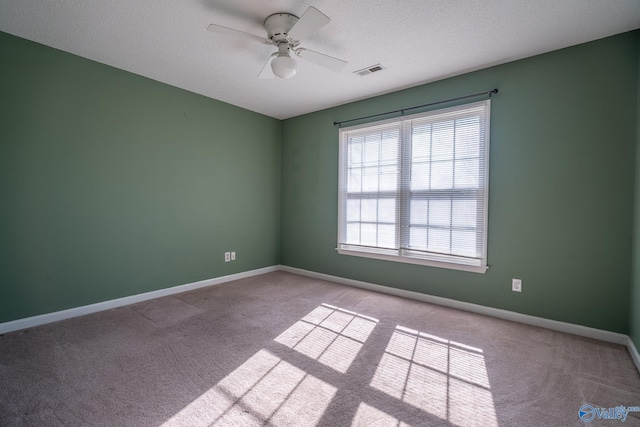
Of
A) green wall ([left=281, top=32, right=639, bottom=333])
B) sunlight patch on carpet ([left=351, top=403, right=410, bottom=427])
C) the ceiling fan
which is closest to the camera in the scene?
sunlight patch on carpet ([left=351, top=403, right=410, bottom=427])

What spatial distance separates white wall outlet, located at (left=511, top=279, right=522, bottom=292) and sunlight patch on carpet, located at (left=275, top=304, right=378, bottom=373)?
1.41 metres

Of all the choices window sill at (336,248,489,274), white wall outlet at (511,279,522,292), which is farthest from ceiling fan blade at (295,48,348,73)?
white wall outlet at (511,279,522,292)

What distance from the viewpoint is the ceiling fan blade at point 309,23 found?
6.02 ft

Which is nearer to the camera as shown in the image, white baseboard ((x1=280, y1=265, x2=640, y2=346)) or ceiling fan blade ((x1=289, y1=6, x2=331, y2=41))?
ceiling fan blade ((x1=289, y1=6, x2=331, y2=41))

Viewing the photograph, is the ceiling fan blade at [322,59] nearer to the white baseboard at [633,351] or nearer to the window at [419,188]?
the window at [419,188]

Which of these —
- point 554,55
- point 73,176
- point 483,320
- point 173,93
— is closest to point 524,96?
point 554,55

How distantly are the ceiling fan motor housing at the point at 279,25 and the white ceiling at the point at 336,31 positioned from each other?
2.0 inches

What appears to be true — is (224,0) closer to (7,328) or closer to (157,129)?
(157,129)

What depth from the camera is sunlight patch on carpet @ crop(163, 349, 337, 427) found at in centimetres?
156

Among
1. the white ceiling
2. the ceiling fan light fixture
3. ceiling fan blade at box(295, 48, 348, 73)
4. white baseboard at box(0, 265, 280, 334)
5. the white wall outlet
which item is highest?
the white ceiling

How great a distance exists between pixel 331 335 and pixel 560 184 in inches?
97.9

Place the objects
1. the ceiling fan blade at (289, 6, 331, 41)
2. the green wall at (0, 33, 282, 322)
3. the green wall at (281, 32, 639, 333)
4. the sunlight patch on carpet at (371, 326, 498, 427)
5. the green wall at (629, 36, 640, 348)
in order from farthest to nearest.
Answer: the green wall at (0, 33, 282, 322)
the green wall at (281, 32, 639, 333)
the green wall at (629, 36, 640, 348)
the ceiling fan blade at (289, 6, 331, 41)
the sunlight patch on carpet at (371, 326, 498, 427)

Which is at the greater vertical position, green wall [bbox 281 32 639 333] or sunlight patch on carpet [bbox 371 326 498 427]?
green wall [bbox 281 32 639 333]

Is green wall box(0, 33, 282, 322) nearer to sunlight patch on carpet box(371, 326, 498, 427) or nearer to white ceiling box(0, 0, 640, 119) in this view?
white ceiling box(0, 0, 640, 119)
